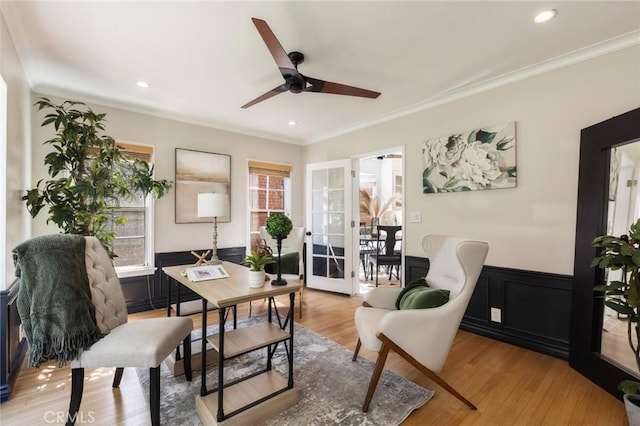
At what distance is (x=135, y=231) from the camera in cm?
354

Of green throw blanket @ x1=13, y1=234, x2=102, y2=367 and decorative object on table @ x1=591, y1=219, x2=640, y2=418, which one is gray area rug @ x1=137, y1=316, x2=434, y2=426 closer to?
green throw blanket @ x1=13, y1=234, x2=102, y2=367

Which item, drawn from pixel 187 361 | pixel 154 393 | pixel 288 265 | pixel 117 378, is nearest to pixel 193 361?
pixel 187 361

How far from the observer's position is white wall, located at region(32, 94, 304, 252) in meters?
3.21

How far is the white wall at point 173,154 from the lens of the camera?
3211 mm

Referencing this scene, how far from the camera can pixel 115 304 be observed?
5.91 ft

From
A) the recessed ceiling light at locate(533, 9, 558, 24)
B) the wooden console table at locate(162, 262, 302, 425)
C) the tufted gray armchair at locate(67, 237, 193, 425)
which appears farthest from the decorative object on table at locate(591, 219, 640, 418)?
the tufted gray armchair at locate(67, 237, 193, 425)

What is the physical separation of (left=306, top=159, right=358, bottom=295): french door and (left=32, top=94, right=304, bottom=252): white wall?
0.54 m

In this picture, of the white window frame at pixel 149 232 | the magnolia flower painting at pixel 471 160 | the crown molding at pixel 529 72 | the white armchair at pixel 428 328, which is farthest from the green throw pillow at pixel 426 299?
the white window frame at pixel 149 232

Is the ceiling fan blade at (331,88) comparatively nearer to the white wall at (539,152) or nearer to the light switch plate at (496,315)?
the white wall at (539,152)

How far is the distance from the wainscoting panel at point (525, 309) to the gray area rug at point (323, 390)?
1.29 meters

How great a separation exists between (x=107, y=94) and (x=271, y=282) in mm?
2948

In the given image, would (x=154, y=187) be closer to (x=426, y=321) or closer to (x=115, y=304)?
(x=115, y=304)

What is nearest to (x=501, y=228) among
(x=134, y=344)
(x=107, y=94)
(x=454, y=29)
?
(x=454, y=29)

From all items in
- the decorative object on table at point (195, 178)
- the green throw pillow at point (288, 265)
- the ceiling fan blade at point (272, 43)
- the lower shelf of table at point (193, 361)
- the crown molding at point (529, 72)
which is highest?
the crown molding at point (529, 72)
